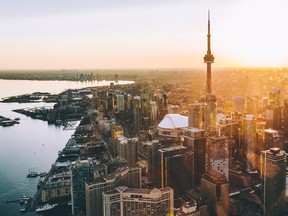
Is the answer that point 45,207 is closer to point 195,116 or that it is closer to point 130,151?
point 130,151

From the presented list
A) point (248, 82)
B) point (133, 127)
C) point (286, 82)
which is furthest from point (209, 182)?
point (248, 82)

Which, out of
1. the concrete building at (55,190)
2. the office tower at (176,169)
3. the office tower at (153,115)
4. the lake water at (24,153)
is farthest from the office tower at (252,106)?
the concrete building at (55,190)

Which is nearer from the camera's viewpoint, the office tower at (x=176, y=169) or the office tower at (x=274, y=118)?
the office tower at (x=176, y=169)

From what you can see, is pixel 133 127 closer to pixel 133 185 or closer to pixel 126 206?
pixel 133 185

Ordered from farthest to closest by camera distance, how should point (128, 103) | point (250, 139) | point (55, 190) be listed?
point (128, 103), point (250, 139), point (55, 190)

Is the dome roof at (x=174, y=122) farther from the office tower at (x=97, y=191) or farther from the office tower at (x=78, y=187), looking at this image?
the office tower at (x=97, y=191)

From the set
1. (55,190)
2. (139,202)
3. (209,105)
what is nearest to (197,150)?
(139,202)

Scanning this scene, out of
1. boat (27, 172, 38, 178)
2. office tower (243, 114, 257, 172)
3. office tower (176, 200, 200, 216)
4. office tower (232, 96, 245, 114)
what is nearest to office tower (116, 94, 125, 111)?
office tower (232, 96, 245, 114)
